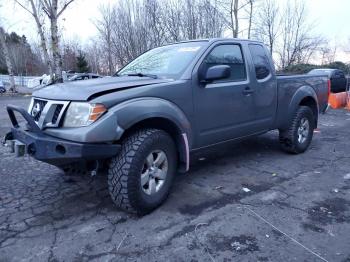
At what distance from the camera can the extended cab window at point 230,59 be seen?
14.4ft

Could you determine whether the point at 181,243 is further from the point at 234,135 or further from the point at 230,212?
the point at 234,135

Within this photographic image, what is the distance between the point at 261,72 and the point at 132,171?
2816 millimetres

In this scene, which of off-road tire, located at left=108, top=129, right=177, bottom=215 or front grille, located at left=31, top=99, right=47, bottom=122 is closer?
off-road tire, located at left=108, top=129, right=177, bottom=215

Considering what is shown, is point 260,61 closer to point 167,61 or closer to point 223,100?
point 223,100

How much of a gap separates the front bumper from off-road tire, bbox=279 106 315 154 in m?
3.57

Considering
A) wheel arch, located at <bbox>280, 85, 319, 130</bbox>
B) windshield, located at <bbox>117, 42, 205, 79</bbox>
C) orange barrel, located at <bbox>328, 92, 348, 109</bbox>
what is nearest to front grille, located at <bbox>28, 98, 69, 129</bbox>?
windshield, located at <bbox>117, 42, 205, 79</bbox>

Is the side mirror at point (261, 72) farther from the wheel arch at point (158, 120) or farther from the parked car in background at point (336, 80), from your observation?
the parked car in background at point (336, 80)

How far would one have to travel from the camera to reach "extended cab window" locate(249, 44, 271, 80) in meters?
5.06

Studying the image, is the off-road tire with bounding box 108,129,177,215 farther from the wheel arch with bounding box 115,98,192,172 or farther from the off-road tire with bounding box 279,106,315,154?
the off-road tire with bounding box 279,106,315,154


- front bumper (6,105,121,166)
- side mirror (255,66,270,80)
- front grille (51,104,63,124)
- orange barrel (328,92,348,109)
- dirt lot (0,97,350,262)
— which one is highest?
side mirror (255,66,270,80)

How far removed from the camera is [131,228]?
10.9 ft

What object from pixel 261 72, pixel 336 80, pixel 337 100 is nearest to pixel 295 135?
pixel 261 72

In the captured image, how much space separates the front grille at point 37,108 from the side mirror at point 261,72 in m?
3.02

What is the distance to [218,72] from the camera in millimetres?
3904
